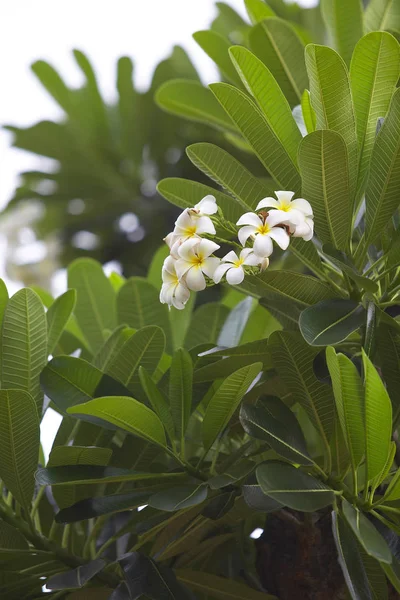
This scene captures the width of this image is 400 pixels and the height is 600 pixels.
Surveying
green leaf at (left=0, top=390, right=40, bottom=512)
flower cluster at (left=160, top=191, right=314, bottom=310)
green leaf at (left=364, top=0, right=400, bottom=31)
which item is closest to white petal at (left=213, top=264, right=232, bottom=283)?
flower cluster at (left=160, top=191, right=314, bottom=310)

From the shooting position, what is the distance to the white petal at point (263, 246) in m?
0.78

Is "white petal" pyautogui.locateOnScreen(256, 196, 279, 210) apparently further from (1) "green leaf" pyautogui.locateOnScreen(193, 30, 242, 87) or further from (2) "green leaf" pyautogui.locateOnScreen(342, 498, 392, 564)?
(1) "green leaf" pyautogui.locateOnScreen(193, 30, 242, 87)

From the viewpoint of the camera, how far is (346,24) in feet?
3.90

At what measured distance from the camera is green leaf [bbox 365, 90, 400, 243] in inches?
32.1

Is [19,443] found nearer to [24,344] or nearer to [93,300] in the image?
[24,344]

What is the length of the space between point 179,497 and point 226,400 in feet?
0.36

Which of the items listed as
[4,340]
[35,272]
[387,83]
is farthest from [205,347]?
[35,272]

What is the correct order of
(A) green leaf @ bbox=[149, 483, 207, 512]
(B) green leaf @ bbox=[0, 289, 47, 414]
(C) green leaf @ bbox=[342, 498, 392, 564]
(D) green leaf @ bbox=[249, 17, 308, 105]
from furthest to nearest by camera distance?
(D) green leaf @ bbox=[249, 17, 308, 105]
(B) green leaf @ bbox=[0, 289, 47, 414]
(A) green leaf @ bbox=[149, 483, 207, 512]
(C) green leaf @ bbox=[342, 498, 392, 564]

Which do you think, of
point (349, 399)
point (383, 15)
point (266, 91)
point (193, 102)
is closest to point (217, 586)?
point (349, 399)

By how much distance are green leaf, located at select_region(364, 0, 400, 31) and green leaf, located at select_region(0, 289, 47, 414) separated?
2.14ft

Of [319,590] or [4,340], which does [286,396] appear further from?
[4,340]

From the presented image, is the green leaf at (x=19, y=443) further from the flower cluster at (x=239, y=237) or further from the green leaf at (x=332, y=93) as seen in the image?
the green leaf at (x=332, y=93)

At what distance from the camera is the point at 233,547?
3.36 ft

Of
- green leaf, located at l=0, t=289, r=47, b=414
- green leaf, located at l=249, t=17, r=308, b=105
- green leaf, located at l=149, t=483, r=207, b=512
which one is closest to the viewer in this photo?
green leaf, located at l=149, t=483, r=207, b=512
